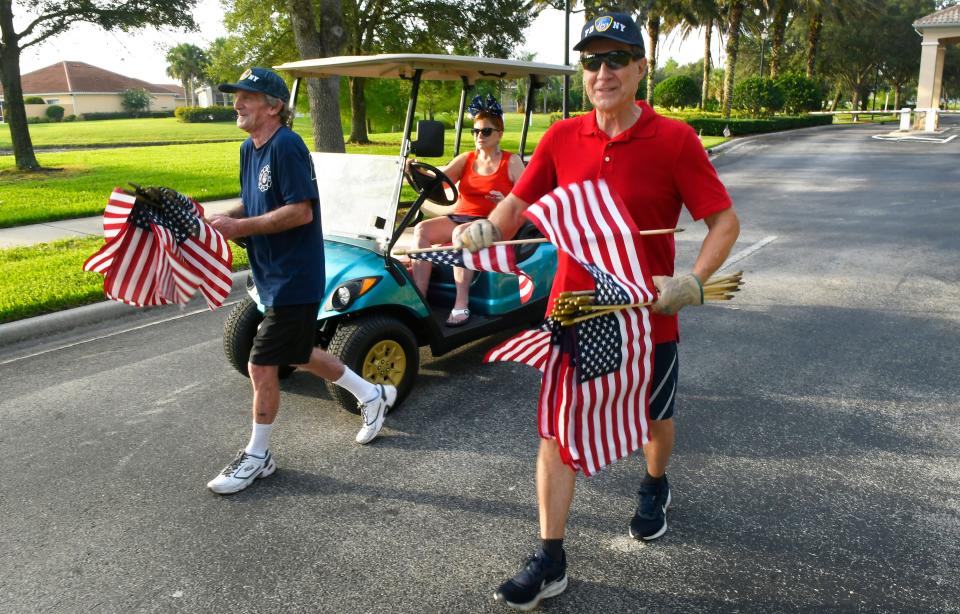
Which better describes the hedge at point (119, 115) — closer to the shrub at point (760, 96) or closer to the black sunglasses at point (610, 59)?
the shrub at point (760, 96)

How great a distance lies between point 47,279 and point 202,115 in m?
54.8

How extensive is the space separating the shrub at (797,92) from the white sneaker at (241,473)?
4241 centimetres

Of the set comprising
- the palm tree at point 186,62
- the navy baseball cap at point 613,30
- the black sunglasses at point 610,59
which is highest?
the palm tree at point 186,62

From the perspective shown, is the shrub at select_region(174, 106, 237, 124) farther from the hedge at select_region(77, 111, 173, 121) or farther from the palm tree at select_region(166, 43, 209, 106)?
the palm tree at select_region(166, 43, 209, 106)

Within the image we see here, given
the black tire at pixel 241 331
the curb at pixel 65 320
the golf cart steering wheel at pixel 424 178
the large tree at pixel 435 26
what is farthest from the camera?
the large tree at pixel 435 26

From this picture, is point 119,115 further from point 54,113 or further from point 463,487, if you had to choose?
point 463,487

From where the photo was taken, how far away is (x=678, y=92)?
43531 millimetres

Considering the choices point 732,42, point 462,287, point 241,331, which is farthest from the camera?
point 732,42

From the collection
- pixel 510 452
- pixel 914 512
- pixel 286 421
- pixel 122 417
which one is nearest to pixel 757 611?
pixel 914 512

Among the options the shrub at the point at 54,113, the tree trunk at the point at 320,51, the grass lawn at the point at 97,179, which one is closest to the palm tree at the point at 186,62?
the shrub at the point at 54,113

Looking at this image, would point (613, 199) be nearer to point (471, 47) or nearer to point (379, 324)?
point (379, 324)

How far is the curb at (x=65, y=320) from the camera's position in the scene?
5527 millimetres

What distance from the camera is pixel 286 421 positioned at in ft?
13.5

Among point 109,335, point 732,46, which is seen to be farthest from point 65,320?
point 732,46
